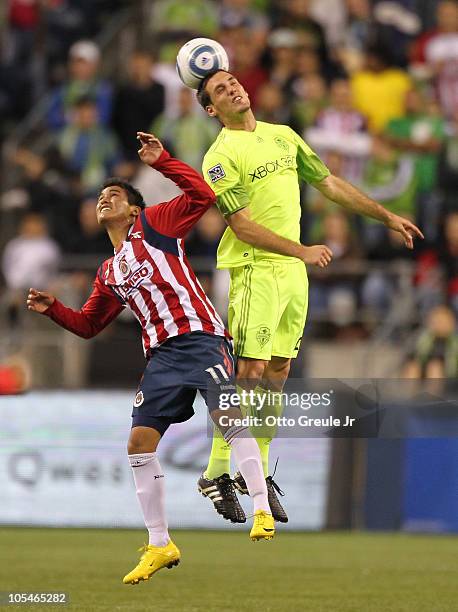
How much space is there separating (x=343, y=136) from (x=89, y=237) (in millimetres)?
3091

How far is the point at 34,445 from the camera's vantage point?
16062 mm

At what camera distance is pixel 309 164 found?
1035 cm

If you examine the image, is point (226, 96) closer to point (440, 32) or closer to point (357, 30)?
point (440, 32)

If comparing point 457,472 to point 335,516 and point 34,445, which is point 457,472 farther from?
point 34,445

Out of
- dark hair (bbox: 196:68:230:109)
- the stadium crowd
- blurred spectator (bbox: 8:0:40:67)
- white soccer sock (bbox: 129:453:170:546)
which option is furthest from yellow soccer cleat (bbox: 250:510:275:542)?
blurred spectator (bbox: 8:0:40:67)

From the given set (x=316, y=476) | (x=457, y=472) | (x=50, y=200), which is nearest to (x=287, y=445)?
(x=316, y=476)

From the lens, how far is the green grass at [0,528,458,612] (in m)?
10.7

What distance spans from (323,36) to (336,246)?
3537mm

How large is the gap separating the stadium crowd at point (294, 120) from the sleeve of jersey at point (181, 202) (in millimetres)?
6362

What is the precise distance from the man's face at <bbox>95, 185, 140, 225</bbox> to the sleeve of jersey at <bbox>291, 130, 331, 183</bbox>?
1.14m

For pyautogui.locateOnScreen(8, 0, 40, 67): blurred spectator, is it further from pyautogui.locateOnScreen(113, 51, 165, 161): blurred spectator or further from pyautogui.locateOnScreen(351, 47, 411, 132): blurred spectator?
pyautogui.locateOnScreen(351, 47, 411, 132): blurred spectator

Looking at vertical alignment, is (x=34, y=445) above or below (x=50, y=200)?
below

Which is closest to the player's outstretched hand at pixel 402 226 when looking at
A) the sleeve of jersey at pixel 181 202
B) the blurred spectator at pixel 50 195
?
the sleeve of jersey at pixel 181 202

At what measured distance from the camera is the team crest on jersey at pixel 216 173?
9.88m
